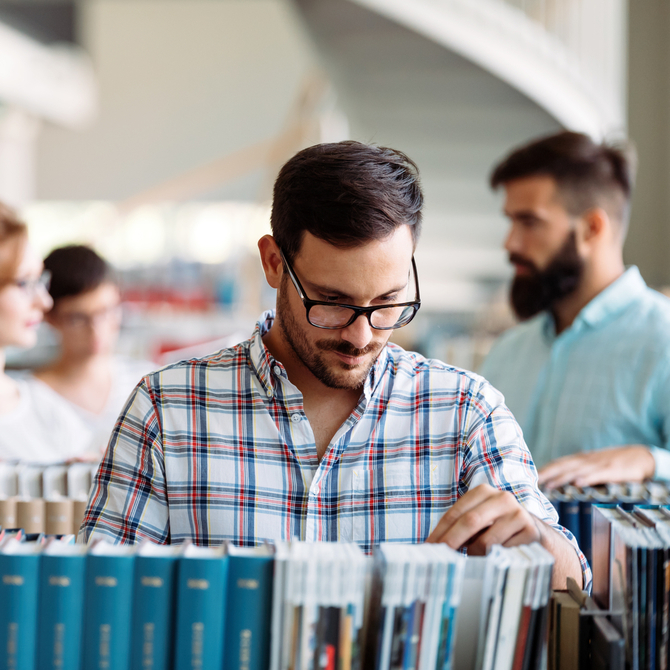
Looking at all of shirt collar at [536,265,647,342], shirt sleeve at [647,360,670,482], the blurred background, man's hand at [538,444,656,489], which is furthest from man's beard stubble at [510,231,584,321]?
the blurred background

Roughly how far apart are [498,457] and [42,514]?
98cm

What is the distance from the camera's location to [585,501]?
5.05ft

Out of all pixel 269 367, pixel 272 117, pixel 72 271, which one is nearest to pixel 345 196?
pixel 269 367

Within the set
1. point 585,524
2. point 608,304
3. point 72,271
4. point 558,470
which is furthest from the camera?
point 72,271

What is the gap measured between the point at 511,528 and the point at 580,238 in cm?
164

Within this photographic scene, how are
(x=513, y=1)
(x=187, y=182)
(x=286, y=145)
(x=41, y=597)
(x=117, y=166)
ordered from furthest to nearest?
(x=117, y=166), (x=513, y=1), (x=187, y=182), (x=286, y=145), (x=41, y=597)

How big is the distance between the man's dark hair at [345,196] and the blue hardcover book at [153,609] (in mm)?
536

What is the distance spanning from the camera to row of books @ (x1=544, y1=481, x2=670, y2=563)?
5.01 feet

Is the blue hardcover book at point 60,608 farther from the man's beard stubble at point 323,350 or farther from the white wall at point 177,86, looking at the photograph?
the white wall at point 177,86

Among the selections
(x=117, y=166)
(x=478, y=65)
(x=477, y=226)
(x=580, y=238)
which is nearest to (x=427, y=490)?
(x=580, y=238)

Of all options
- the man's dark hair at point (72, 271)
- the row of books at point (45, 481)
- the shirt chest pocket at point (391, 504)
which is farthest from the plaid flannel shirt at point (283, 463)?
the man's dark hair at point (72, 271)

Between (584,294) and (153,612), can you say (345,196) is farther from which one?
(584,294)

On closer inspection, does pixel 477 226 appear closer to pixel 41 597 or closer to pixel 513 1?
pixel 513 1

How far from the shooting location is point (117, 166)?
1121cm
